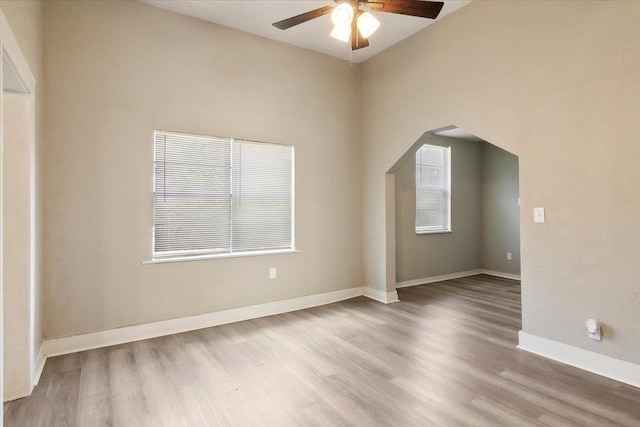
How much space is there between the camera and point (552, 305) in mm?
2930

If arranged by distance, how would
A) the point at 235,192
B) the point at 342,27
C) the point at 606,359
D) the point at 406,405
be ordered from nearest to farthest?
the point at 406,405 < the point at 342,27 < the point at 606,359 < the point at 235,192

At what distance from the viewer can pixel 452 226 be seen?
6395mm

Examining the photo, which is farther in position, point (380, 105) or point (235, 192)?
point (380, 105)

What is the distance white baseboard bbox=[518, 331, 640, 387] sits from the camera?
2.49m

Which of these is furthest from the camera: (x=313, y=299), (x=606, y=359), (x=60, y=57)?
(x=313, y=299)

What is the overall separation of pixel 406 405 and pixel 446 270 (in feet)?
14.4

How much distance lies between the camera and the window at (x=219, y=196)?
3580 mm

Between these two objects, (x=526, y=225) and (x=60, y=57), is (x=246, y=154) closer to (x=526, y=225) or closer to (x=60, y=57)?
(x=60, y=57)

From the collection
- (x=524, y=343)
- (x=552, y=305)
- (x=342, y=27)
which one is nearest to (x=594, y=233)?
(x=552, y=305)

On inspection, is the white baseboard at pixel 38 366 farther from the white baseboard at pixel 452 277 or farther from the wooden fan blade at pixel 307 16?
the white baseboard at pixel 452 277

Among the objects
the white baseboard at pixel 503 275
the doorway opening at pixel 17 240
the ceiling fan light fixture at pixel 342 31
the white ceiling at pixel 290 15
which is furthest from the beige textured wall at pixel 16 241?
the white baseboard at pixel 503 275

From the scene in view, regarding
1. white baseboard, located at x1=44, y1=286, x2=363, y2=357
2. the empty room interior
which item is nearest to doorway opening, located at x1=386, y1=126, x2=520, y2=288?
the empty room interior

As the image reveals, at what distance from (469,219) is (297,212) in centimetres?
393

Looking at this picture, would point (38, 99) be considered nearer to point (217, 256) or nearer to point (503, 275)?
point (217, 256)
